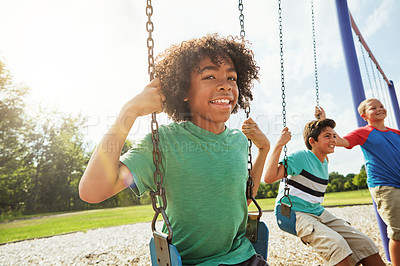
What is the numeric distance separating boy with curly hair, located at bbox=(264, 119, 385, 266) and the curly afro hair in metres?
1.14

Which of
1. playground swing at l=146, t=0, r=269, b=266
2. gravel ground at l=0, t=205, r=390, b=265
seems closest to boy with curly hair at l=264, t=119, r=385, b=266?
playground swing at l=146, t=0, r=269, b=266

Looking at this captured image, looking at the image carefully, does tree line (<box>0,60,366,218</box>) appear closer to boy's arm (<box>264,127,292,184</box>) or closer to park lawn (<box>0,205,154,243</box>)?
park lawn (<box>0,205,154,243</box>)

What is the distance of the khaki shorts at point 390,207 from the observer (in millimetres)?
2984

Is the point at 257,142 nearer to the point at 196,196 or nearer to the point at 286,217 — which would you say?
the point at 196,196

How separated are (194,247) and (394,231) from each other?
2859 mm

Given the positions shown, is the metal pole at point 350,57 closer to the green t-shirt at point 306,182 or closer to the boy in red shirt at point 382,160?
the boy in red shirt at point 382,160

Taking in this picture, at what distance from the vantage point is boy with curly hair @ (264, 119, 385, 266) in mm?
2346

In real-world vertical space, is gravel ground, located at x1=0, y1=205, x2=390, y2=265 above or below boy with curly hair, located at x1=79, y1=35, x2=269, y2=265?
below

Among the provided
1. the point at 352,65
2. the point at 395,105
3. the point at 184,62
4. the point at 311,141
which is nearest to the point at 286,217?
the point at 311,141

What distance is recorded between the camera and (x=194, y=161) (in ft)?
4.29

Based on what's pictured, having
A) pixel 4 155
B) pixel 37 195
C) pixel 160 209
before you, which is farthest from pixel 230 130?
pixel 37 195

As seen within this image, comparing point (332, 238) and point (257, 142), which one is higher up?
point (257, 142)

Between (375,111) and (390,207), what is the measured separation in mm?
1156

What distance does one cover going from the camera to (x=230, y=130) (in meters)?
1.69
